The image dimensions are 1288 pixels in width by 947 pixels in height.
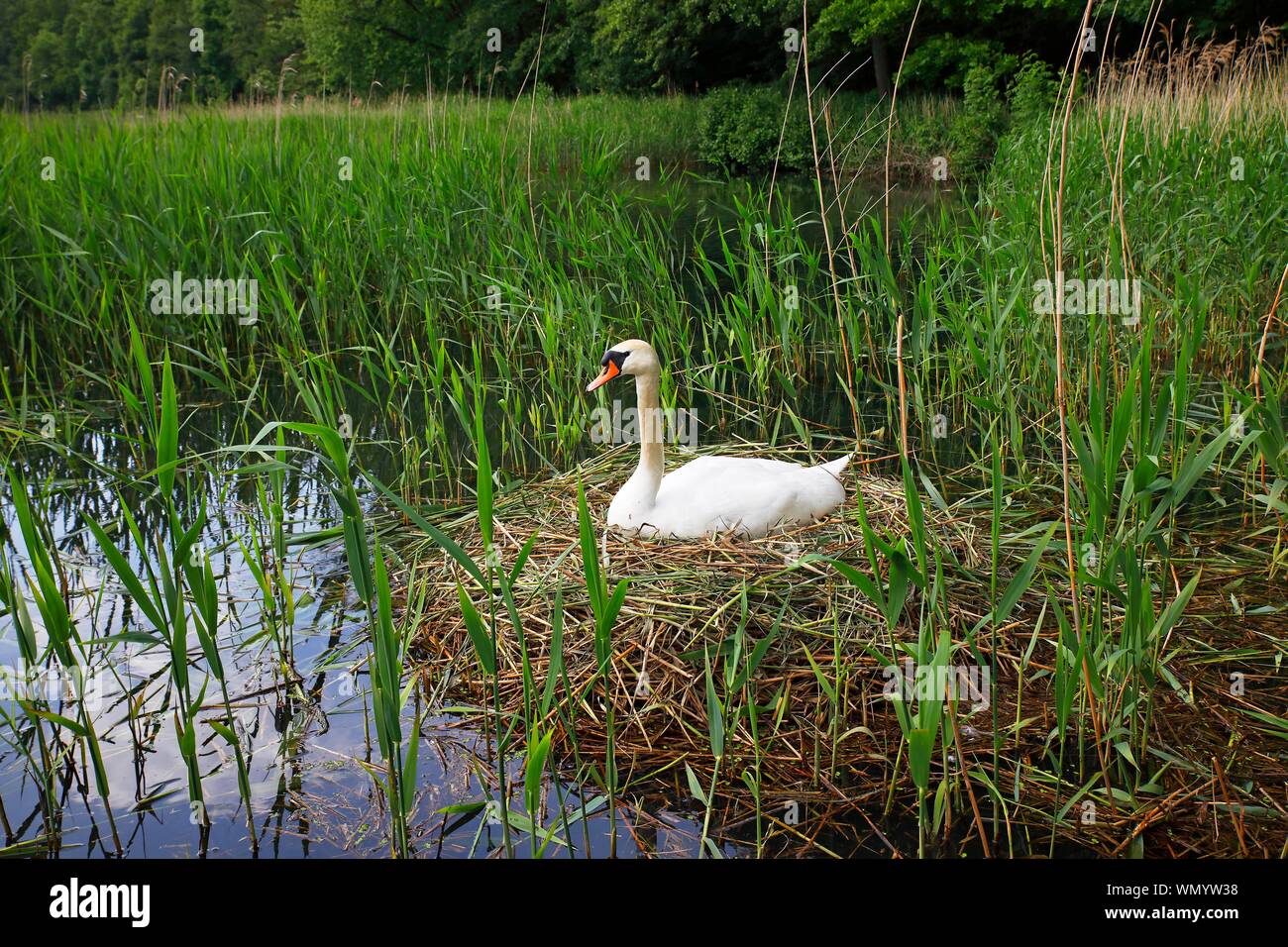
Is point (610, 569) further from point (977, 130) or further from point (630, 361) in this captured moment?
point (977, 130)

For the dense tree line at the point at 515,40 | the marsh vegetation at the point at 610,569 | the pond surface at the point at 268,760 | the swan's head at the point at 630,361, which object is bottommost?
the pond surface at the point at 268,760

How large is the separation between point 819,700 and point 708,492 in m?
1.09

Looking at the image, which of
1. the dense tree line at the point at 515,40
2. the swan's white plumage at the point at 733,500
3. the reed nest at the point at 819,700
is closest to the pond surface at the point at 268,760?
the reed nest at the point at 819,700

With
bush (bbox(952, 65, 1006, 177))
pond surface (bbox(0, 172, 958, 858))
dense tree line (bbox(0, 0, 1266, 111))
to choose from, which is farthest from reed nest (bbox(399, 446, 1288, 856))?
bush (bbox(952, 65, 1006, 177))

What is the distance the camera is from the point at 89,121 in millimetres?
10086

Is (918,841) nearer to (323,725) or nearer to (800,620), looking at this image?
(800,620)

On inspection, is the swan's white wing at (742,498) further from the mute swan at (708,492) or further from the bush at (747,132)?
the bush at (747,132)

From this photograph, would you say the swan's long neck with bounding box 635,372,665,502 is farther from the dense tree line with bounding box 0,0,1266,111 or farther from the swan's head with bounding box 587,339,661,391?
the dense tree line with bounding box 0,0,1266,111

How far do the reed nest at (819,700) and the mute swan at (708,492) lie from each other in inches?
3.0

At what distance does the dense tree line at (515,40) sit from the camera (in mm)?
22484

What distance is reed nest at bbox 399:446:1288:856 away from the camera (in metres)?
2.70

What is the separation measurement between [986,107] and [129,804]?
19.6 meters

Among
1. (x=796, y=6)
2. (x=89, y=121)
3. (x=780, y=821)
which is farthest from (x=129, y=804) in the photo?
(x=796, y=6)

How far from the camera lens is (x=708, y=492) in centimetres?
392
